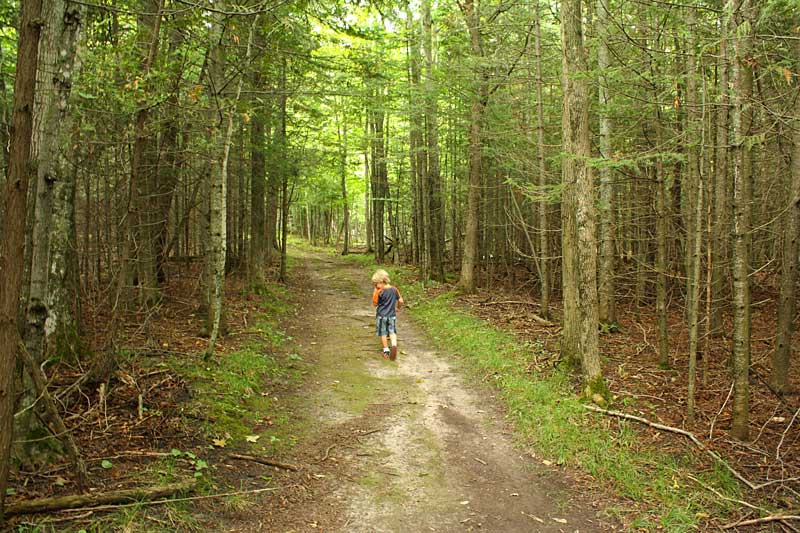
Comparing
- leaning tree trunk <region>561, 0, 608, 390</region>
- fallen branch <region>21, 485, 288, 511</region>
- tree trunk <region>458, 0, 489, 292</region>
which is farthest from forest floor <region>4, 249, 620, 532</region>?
tree trunk <region>458, 0, 489, 292</region>

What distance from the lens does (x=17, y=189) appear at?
291 centimetres

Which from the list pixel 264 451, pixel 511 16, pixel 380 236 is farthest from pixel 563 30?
pixel 380 236

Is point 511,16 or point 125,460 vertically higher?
point 511,16

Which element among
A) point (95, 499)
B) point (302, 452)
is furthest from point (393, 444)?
point (95, 499)

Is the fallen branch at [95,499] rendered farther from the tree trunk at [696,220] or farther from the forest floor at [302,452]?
the tree trunk at [696,220]

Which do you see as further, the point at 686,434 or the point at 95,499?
the point at 686,434

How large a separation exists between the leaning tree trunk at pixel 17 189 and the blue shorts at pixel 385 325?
7255mm

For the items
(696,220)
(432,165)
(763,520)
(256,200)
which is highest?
(432,165)

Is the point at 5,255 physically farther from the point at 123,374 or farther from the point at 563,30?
the point at 563,30

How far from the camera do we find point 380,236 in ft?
Answer: 82.0

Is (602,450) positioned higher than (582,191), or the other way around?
(582,191)

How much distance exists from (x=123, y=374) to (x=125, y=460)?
5.18ft

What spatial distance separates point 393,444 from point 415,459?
44 cm

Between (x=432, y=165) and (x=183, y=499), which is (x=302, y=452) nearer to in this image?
(x=183, y=499)
